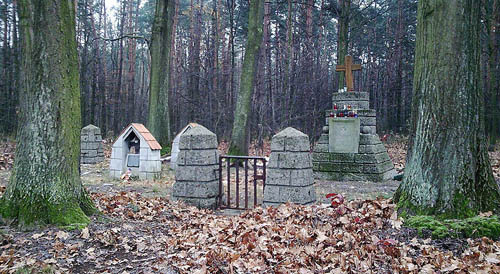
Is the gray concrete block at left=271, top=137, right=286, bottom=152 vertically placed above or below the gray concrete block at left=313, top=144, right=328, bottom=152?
above

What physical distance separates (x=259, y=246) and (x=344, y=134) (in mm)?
7701

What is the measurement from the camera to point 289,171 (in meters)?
7.24

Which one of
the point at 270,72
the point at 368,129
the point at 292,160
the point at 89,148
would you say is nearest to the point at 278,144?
the point at 292,160

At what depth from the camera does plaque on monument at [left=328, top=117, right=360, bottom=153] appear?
37.4ft

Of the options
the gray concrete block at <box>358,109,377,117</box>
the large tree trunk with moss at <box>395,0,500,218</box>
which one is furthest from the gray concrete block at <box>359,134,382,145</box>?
the large tree trunk with moss at <box>395,0,500,218</box>

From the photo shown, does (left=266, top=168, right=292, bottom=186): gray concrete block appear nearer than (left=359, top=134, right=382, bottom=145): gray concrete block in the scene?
Yes

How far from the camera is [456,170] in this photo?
185 inches

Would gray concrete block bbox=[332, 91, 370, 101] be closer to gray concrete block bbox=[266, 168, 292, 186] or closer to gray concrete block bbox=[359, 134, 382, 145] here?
gray concrete block bbox=[359, 134, 382, 145]

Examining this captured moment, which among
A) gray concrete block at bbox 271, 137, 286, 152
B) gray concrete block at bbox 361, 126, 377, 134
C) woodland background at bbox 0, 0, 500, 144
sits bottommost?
gray concrete block at bbox 271, 137, 286, 152

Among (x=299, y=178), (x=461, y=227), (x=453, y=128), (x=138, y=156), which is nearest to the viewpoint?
(x=461, y=227)

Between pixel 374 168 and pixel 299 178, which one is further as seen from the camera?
pixel 374 168

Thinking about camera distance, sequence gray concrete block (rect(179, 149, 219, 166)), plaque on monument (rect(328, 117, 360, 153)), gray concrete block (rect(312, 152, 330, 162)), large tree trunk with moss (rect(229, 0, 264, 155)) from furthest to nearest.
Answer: large tree trunk with moss (rect(229, 0, 264, 155)) → gray concrete block (rect(312, 152, 330, 162)) → plaque on monument (rect(328, 117, 360, 153)) → gray concrete block (rect(179, 149, 219, 166))

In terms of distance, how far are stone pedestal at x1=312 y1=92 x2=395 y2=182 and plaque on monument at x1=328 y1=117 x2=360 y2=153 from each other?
12 cm

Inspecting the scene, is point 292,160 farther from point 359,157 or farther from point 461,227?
point 359,157
